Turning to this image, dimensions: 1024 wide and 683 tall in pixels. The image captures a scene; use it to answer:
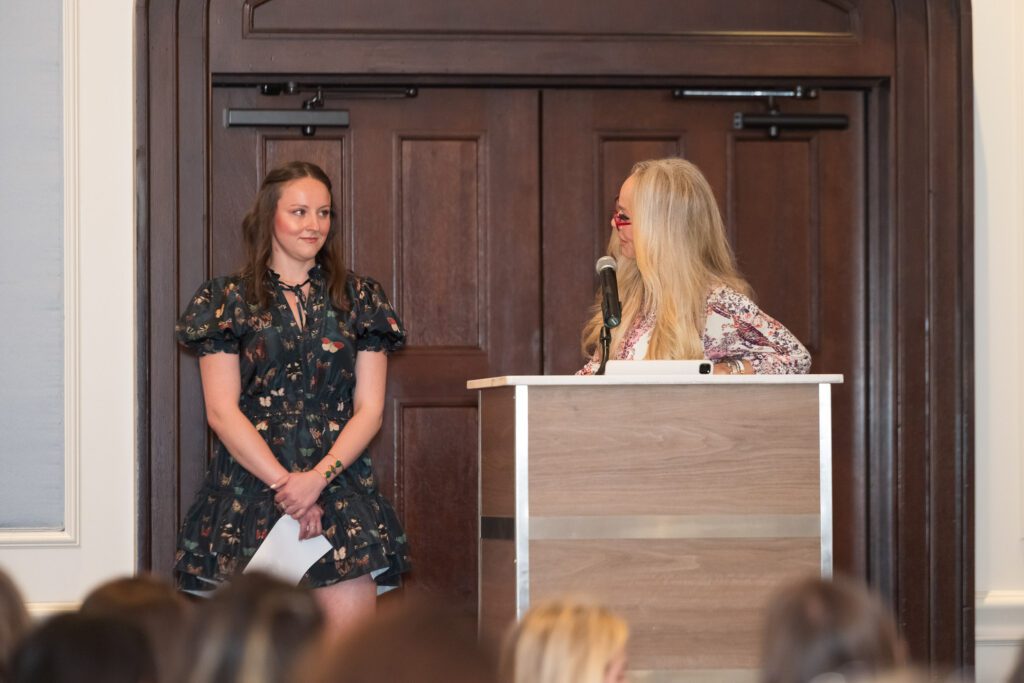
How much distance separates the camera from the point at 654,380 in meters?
3.40

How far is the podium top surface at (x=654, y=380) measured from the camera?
3.36m

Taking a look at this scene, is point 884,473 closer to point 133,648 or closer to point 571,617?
point 571,617

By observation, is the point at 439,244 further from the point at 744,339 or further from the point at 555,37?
the point at 744,339

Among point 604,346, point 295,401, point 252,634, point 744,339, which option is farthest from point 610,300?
point 252,634

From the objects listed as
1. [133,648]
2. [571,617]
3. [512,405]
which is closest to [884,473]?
[512,405]

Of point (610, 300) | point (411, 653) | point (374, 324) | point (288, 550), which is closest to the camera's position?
point (411, 653)

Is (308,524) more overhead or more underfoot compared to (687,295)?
more underfoot

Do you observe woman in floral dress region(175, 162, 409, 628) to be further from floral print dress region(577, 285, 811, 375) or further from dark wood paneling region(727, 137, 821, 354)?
dark wood paneling region(727, 137, 821, 354)

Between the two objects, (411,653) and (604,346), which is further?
(604,346)

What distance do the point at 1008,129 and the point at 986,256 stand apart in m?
0.44

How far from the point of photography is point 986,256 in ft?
16.1

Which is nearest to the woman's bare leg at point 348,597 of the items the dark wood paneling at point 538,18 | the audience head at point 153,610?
the dark wood paneling at point 538,18

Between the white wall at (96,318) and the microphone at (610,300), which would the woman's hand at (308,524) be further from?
the microphone at (610,300)

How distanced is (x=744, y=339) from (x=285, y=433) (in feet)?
4.43
